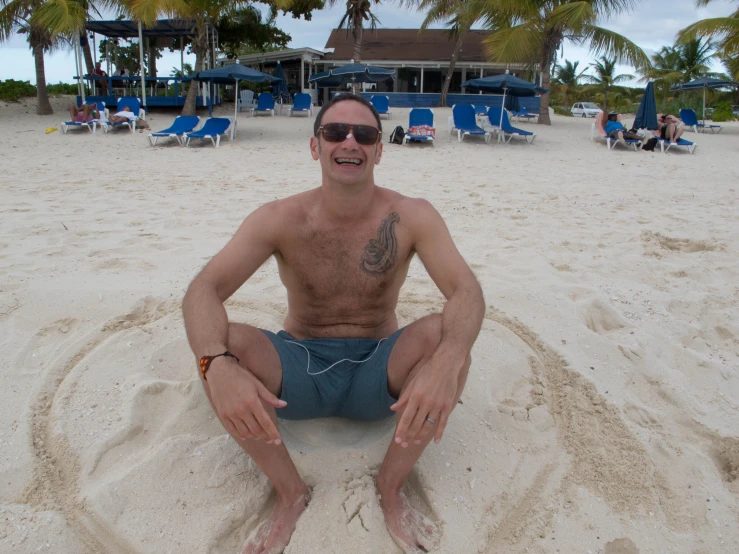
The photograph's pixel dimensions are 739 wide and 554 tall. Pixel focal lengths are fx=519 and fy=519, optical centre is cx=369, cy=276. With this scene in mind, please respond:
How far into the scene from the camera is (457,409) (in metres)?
2.24

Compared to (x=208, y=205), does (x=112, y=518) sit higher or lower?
lower

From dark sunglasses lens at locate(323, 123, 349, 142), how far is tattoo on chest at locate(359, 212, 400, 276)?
360 mm

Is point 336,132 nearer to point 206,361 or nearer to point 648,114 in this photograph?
point 206,361

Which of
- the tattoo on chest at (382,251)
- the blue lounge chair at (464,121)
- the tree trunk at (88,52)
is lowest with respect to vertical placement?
the tattoo on chest at (382,251)

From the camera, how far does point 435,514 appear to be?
1764 mm

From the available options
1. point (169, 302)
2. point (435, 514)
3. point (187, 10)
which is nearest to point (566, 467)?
point (435, 514)

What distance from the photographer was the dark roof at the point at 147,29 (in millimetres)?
17828

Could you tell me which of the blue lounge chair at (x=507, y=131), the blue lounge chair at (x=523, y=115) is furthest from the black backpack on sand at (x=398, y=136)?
the blue lounge chair at (x=523, y=115)

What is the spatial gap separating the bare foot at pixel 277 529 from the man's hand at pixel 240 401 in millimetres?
297

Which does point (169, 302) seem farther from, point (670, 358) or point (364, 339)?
point (670, 358)

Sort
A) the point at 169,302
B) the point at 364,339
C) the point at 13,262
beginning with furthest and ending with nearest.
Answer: the point at 13,262
the point at 169,302
the point at 364,339

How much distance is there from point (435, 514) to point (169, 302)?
201cm

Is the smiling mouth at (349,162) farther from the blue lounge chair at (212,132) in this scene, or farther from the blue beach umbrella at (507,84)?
the blue beach umbrella at (507,84)

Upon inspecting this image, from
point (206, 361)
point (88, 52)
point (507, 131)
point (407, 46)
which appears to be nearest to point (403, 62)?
point (407, 46)
